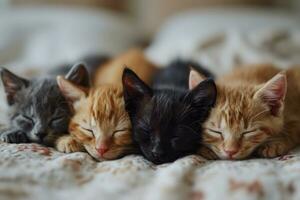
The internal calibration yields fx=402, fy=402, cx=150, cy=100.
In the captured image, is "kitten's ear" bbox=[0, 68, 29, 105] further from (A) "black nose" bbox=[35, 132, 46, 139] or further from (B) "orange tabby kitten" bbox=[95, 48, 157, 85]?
(B) "orange tabby kitten" bbox=[95, 48, 157, 85]

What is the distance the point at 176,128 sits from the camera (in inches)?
47.8

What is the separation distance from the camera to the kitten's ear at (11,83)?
1468 millimetres

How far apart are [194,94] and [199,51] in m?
1.11

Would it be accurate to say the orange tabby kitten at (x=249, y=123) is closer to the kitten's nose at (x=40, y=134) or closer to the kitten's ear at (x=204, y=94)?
the kitten's ear at (x=204, y=94)

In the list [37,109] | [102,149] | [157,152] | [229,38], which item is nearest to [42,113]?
[37,109]

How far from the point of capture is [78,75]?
146cm

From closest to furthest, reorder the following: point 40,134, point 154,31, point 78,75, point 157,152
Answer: point 157,152 < point 40,134 < point 78,75 < point 154,31

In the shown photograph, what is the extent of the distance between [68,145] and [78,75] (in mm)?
→ 299

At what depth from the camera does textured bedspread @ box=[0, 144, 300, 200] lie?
962mm

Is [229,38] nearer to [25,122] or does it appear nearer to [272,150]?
[272,150]

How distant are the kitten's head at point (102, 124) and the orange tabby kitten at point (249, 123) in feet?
0.81

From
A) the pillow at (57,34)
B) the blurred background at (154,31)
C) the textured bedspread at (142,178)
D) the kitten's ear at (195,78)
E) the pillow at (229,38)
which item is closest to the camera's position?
the textured bedspread at (142,178)

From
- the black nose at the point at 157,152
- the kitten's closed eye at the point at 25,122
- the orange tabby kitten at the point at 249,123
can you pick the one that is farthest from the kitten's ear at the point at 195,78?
the kitten's closed eye at the point at 25,122

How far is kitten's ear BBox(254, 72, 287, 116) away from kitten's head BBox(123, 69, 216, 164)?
0.16 metres
